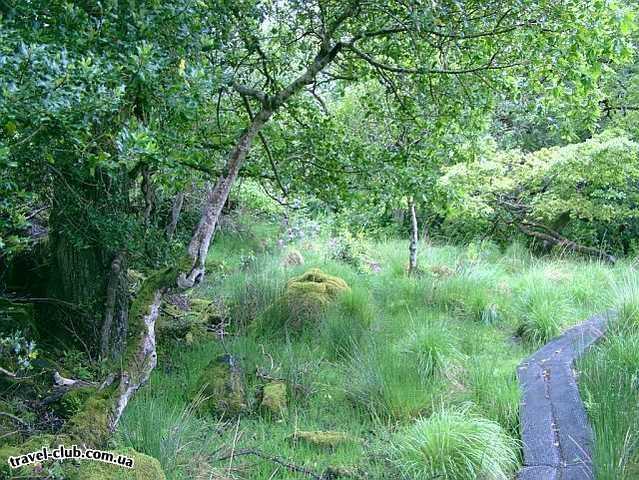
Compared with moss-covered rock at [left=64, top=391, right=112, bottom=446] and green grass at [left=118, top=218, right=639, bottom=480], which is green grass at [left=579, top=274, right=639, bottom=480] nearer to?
green grass at [left=118, top=218, right=639, bottom=480]

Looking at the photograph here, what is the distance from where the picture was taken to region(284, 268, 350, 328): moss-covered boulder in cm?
717

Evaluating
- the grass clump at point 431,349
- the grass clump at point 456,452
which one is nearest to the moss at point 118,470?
the grass clump at point 456,452

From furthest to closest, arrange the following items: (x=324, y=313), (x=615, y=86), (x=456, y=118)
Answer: (x=615, y=86) → (x=324, y=313) → (x=456, y=118)

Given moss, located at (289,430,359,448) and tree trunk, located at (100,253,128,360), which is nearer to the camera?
moss, located at (289,430,359,448)

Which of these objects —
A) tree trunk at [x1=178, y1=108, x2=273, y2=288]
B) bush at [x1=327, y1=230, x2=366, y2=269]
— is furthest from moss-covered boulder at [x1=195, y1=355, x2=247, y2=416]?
bush at [x1=327, y1=230, x2=366, y2=269]

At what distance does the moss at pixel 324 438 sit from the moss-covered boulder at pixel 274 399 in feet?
1.87

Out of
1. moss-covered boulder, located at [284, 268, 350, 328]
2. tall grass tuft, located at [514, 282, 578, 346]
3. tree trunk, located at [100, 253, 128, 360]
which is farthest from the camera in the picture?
moss-covered boulder, located at [284, 268, 350, 328]

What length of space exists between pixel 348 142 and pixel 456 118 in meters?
1.01

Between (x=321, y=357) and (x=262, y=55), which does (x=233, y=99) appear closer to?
(x=262, y=55)

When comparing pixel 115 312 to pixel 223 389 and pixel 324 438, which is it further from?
pixel 324 438

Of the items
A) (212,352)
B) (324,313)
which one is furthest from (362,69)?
(212,352)

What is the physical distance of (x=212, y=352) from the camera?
21.8 feet

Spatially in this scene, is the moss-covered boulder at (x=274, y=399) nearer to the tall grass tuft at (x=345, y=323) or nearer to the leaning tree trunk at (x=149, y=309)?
the tall grass tuft at (x=345, y=323)

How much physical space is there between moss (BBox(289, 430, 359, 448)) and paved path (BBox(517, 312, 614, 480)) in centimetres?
118
